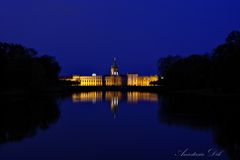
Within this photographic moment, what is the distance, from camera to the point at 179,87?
302 feet

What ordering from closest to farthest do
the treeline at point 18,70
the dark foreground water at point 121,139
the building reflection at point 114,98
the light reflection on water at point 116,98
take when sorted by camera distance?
the dark foreground water at point 121,139 → the building reflection at point 114,98 → the light reflection on water at point 116,98 → the treeline at point 18,70

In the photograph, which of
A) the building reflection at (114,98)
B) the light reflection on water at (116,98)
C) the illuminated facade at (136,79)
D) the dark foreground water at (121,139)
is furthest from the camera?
the illuminated facade at (136,79)

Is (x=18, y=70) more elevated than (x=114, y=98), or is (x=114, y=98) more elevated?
(x=18, y=70)

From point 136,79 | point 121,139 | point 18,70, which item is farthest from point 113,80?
point 121,139

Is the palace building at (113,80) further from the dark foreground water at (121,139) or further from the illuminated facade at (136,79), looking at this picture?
the dark foreground water at (121,139)

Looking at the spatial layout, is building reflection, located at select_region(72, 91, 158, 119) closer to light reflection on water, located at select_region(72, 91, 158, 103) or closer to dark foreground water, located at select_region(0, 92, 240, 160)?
light reflection on water, located at select_region(72, 91, 158, 103)

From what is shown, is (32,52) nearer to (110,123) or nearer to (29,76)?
(29,76)

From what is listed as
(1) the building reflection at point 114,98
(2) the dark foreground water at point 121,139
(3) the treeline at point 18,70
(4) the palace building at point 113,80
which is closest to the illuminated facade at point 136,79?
(4) the palace building at point 113,80

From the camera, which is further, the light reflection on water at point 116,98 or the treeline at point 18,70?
the treeline at point 18,70

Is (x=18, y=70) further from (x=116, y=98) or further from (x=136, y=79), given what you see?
(x=136, y=79)

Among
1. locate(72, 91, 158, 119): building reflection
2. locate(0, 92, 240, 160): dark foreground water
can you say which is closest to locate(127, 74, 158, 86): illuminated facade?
locate(72, 91, 158, 119): building reflection

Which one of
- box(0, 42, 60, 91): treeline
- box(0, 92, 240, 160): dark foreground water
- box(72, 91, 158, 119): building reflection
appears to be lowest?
box(0, 92, 240, 160): dark foreground water

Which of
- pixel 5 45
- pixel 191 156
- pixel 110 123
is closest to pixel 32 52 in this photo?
pixel 5 45

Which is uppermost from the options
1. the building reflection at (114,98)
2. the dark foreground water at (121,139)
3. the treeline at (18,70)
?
the treeline at (18,70)
